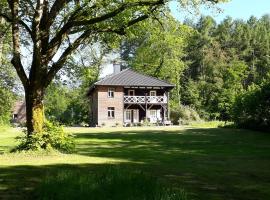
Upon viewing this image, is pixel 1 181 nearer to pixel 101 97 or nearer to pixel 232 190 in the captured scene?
pixel 232 190

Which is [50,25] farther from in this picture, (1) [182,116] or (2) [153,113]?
(2) [153,113]

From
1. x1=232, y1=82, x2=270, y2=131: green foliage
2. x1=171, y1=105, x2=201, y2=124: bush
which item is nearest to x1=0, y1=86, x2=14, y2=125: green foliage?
x1=232, y1=82, x2=270, y2=131: green foliage

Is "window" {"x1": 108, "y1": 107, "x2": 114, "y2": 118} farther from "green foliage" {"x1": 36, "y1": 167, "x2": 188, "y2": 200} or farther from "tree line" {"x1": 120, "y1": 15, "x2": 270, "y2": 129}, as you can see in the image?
"green foliage" {"x1": 36, "y1": 167, "x2": 188, "y2": 200}

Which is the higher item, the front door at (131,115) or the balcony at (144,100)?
the balcony at (144,100)

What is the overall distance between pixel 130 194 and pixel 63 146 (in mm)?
11005

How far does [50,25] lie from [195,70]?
3133 inches

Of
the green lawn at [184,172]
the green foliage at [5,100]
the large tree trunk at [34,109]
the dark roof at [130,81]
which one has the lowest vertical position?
the green lawn at [184,172]

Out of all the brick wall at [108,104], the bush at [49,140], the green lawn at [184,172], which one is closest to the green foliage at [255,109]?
the green lawn at [184,172]

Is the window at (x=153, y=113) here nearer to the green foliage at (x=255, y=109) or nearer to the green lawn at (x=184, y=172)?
the green foliage at (x=255, y=109)

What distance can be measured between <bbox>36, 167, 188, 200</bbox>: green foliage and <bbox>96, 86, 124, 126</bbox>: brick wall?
2045 inches

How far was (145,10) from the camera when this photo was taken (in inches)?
711

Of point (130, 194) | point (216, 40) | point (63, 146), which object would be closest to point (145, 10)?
point (63, 146)

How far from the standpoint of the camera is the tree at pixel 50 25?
57.2 feet

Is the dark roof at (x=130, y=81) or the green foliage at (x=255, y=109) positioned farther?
the dark roof at (x=130, y=81)
